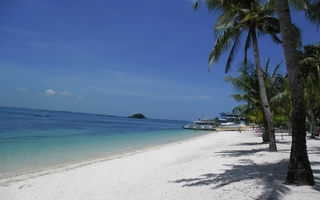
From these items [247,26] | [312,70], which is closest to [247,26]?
[247,26]

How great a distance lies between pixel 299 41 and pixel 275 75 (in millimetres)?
6038

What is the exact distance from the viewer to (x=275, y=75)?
17.3 meters

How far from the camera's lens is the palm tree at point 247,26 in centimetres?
1138

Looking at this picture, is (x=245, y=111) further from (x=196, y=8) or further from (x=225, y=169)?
(x=225, y=169)

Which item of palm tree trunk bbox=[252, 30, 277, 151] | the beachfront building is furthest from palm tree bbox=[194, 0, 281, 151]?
the beachfront building

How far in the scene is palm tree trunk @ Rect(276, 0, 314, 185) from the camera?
199 inches

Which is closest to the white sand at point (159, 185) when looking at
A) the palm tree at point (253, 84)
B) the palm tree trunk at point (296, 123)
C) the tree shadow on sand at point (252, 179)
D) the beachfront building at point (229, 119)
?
the tree shadow on sand at point (252, 179)

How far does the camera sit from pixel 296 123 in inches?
206

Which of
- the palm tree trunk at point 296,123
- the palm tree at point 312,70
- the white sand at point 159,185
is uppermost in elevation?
the palm tree at point 312,70

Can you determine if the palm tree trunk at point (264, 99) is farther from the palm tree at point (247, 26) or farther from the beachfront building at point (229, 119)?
the beachfront building at point (229, 119)

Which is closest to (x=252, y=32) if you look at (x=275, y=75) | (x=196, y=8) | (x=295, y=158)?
(x=196, y=8)

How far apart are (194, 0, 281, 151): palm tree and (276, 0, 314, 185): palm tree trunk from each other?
19.7 ft

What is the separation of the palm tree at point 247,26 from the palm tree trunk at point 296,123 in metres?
6.01

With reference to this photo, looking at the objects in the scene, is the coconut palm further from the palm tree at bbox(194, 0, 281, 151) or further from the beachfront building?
the beachfront building
